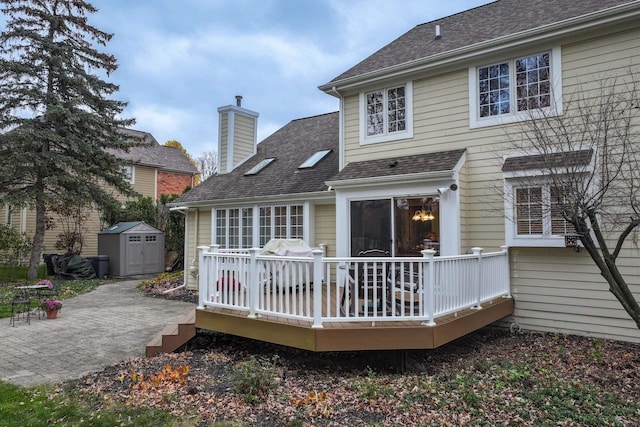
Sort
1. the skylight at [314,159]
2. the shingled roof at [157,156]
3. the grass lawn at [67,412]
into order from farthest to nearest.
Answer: the shingled roof at [157,156], the skylight at [314,159], the grass lawn at [67,412]

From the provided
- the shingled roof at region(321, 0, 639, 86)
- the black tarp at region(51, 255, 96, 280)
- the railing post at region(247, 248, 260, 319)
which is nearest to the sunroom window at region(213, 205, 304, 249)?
the shingled roof at region(321, 0, 639, 86)

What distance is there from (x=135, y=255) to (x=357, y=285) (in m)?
14.3

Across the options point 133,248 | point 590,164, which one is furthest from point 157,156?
point 590,164

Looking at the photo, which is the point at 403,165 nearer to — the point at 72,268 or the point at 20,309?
the point at 20,309

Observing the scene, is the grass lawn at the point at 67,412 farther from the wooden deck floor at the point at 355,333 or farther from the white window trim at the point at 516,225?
the white window trim at the point at 516,225

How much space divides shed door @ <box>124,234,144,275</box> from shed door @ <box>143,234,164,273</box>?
6.9 inches

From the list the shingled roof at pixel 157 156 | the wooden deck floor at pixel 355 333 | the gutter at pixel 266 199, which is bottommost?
the wooden deck floor at pixel 355 333

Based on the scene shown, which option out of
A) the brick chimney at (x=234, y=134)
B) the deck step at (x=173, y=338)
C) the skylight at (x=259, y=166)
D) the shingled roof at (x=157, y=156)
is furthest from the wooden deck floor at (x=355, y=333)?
the shingled roof at (x=157, y=156)

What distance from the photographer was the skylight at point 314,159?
11.0m

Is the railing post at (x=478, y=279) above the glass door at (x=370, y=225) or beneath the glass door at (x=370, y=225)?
beneath

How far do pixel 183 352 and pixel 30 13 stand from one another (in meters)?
14.2

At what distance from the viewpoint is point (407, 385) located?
182 inches

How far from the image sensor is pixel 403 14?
14.3 m

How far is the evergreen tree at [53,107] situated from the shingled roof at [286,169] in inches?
182
